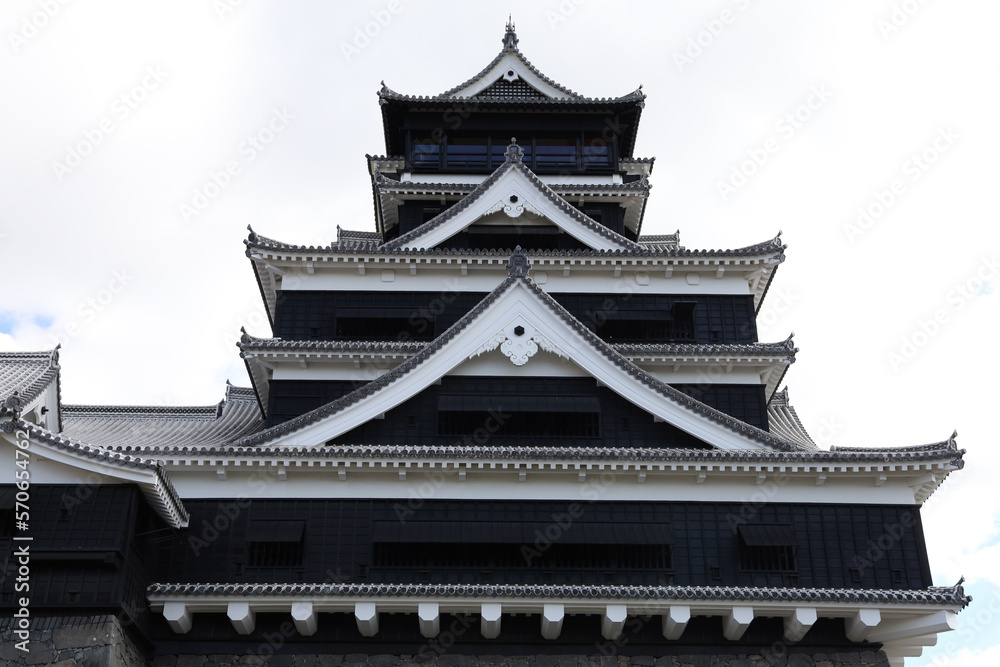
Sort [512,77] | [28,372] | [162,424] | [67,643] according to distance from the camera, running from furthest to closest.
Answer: [512,77] → [162,424] → [28,372] → [67,643]

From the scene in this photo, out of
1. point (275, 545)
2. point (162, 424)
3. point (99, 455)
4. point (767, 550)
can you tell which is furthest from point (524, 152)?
point (99, 455)

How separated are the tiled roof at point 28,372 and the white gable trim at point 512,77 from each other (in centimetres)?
1408

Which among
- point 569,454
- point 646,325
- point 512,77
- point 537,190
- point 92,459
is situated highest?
point 512,77

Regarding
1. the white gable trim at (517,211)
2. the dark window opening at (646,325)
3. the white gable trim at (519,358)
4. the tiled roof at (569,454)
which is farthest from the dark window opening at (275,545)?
the dark window opening at (646,325)

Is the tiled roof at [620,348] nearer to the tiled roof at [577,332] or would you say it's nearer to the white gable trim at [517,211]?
the tiled roof at [577,332]

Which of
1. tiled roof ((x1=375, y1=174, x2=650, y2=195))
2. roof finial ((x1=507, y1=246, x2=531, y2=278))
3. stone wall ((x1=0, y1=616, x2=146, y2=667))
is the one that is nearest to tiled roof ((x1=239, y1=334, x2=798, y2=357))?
roof finial ((x1=507, y1=246, x2=531, y2=278))

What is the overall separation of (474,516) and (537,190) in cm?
992

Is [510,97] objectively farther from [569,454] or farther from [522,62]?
[569,454]

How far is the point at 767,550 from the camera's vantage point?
17.0 m

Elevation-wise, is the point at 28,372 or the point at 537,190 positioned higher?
the point at 537,190

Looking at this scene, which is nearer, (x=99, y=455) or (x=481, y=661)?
(x=99, y=455)

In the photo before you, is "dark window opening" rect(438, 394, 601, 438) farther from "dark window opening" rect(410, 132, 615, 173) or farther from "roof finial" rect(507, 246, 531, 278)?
"dark window opening" rect(410, 132, 615, 173)

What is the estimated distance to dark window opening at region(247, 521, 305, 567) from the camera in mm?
16734

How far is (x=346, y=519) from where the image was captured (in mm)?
17141
